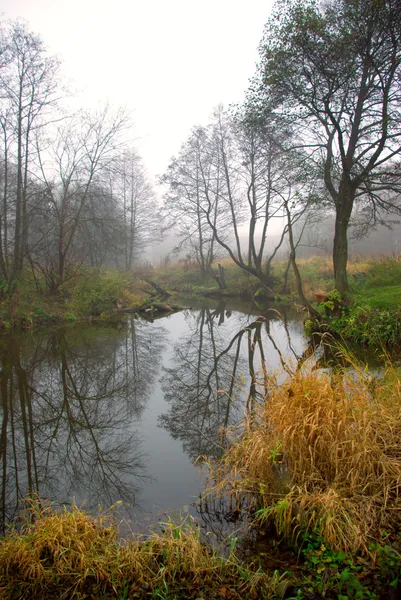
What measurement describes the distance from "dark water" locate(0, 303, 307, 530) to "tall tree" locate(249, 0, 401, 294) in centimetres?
549

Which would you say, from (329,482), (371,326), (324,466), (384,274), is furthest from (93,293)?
(329,482)

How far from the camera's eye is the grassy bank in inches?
92.7

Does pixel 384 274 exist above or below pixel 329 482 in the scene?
above

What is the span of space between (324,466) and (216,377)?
13.8ft

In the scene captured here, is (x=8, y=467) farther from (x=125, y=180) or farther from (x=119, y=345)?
(x=125, y=180)

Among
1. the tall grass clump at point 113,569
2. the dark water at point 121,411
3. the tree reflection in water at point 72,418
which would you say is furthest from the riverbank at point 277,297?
the tall grass clump at point 113,569

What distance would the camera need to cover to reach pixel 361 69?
1059 cm

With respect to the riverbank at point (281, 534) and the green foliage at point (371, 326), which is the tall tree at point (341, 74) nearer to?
the green foliage at point (371, 326)

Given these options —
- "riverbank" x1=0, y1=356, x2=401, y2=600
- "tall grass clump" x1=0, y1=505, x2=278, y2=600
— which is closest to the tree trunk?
"riverbank" x1=0, y1=356, x2=401, y2=600

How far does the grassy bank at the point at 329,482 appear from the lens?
2355 mm

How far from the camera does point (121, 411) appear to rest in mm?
5926

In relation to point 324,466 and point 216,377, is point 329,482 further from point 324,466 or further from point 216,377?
point 216,377

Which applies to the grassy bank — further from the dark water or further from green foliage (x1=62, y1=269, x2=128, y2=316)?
green foliage (x1=62, y1=269, x2=128, y2=316)

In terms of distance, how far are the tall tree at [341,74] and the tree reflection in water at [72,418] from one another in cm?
754
